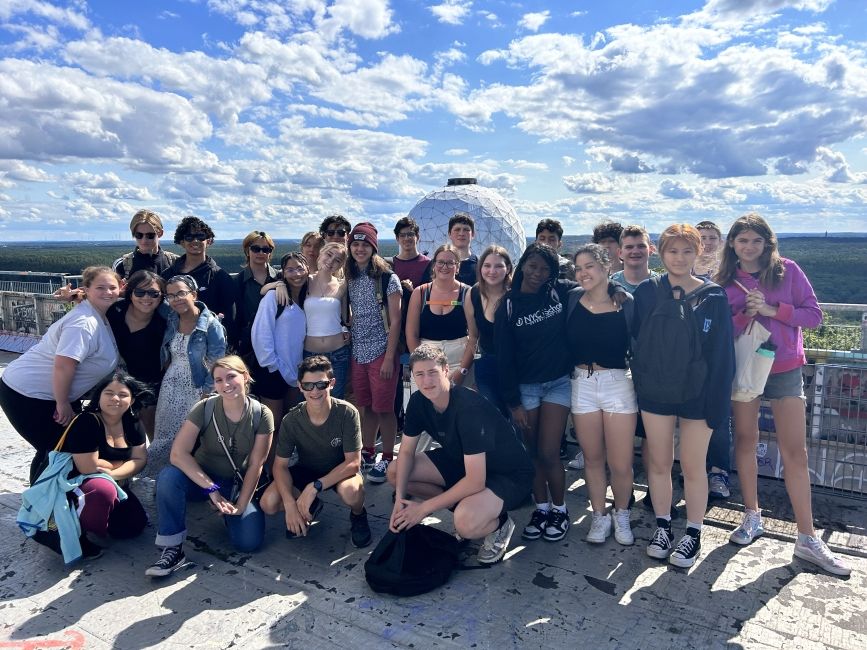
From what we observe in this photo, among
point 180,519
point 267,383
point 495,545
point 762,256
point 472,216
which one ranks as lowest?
point 495,545

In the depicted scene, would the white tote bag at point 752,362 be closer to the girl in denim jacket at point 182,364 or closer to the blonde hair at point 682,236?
the blonde hair at point 682,236

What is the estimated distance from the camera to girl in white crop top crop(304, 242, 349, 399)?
504 cm

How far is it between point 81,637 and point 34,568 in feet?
3.41

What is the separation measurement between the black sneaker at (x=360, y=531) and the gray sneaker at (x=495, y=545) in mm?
817

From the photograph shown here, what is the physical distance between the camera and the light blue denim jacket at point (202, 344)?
4.60m

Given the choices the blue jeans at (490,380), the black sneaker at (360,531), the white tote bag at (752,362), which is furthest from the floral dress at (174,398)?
the white tote bag at (752,362)

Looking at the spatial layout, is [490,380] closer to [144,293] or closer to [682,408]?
[682,408]

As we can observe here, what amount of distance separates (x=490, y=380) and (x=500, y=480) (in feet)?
3.07

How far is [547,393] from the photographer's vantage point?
13.8ft

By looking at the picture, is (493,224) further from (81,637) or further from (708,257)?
(81,637)

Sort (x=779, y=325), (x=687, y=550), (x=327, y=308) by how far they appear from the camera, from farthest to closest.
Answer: (x=327, y=308) → (x=779, y=325) → (x=687, y=550)

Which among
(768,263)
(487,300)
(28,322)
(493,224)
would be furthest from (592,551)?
(493,224)

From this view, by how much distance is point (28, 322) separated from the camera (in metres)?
11.8

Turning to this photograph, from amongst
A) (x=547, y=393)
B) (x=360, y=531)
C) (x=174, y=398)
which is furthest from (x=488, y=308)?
(x=174, y=398)
